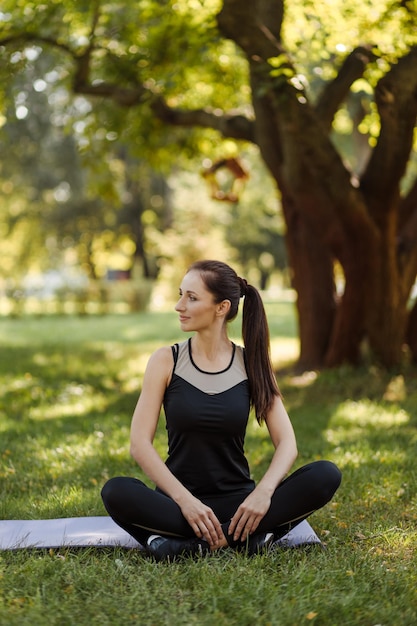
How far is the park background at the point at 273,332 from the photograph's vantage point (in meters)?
3.70

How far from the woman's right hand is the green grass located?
135 mm

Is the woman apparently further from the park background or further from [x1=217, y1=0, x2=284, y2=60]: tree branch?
[x1=217, y1=0, x2=284, y2=60]: tree branch

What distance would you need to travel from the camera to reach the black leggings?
13.1ft

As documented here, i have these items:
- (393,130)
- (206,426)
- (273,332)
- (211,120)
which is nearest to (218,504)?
(206,426)

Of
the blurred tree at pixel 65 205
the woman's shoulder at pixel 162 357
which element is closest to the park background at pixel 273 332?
the woman's shoulder at pixel 162 357

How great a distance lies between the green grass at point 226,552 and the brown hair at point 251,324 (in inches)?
32.1

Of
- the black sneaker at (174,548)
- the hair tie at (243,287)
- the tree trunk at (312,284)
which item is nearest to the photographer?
the black sneaker at (174,548)

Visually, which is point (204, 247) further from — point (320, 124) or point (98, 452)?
point (98, 452)

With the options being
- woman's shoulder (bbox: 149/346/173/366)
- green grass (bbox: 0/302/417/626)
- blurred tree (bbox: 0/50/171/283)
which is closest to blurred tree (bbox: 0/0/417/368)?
green grass (bbox: 0/302/417/626)

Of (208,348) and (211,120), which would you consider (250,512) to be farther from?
(211,120)

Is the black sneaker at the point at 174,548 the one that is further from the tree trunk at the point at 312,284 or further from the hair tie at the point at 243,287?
the tree trunk at the point at 312,284

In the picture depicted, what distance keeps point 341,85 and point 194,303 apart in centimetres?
675

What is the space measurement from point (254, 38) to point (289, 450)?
5.68 meters

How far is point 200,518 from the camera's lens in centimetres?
394
